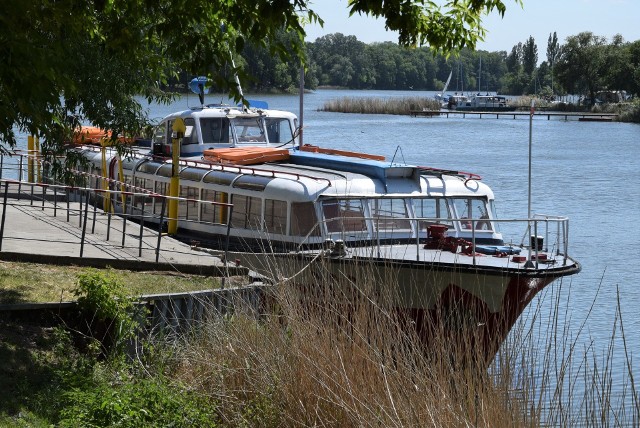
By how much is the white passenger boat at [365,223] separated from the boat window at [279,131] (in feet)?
4.42

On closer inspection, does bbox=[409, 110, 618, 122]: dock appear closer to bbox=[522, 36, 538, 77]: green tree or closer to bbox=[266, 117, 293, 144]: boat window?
bbox=[522, 36, 538, 77]: green tree

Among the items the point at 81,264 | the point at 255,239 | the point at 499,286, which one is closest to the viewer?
the point at 499,286

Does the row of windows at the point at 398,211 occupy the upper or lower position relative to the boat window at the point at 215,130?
lower

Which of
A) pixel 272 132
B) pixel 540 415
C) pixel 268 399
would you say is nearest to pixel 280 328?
pixel 268 399

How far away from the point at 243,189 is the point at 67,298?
468cm

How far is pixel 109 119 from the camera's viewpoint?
15.0 meters

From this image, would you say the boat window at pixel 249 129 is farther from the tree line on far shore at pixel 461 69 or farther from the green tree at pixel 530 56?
the green tree at pixel 530 56

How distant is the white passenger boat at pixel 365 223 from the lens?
14453 millimetres

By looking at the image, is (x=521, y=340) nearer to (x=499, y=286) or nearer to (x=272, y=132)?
(x=499, y=286)

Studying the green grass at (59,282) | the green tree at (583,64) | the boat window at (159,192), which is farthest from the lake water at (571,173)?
the green tree at (583,64)

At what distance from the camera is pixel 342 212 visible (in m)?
16.2

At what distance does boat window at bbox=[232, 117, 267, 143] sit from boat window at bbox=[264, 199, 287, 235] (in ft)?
15.4

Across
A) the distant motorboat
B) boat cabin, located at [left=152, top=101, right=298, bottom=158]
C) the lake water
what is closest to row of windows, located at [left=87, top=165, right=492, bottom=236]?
the lake water

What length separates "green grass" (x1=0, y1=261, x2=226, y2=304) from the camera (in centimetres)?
1310
